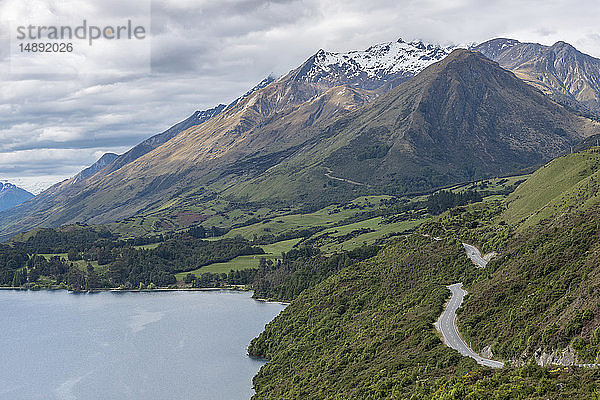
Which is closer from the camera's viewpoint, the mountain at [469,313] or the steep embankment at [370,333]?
the mountain at [469,313]

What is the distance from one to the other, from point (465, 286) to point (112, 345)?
12042cm

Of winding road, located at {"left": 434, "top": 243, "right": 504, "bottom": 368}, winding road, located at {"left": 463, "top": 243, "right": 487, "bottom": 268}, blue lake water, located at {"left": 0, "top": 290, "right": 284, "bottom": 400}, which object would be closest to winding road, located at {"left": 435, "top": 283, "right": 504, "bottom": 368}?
winding road, located at {"left": 434, "top": 243, "right": 504, "bottom": 368}

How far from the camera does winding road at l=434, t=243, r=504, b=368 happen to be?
7989 centimetres

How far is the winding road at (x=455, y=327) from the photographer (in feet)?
262

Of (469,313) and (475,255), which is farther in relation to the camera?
(475,255)

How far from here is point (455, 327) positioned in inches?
3762

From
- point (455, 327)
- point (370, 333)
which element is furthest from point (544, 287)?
point (370, 333)

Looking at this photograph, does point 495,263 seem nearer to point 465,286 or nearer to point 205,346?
point 465,286

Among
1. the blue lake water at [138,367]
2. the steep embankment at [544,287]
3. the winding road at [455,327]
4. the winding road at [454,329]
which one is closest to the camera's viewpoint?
the steep embankment at [544,287]

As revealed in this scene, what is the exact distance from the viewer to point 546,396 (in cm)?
5341

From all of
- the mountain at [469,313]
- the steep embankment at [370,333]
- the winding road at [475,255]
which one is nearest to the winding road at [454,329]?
the mountain at [469,313]

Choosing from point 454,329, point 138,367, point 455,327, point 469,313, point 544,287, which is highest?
point 544,287

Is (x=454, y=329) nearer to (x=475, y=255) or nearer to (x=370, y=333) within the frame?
(x=370, y=333)

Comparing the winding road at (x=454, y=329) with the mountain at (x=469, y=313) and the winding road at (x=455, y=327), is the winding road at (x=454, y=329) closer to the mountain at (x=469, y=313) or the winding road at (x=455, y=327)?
the winding road at (x=455, y=327)
